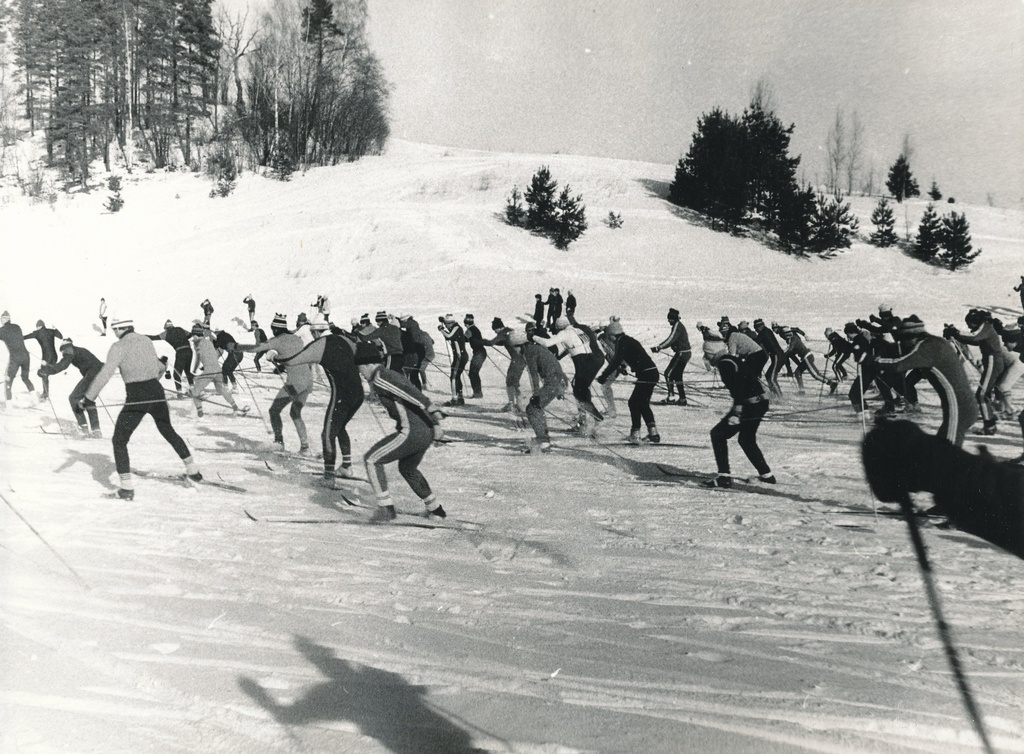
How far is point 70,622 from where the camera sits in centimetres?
418

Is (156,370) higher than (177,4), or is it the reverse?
(177,4)

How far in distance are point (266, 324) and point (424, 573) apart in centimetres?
2036

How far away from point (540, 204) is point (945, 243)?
15.9 meters

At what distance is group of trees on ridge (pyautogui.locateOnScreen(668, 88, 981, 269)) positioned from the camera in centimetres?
2736

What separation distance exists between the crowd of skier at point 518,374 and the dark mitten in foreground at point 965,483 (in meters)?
0.18

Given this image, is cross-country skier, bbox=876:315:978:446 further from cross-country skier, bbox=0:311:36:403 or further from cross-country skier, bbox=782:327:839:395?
cross-country skier, bbox=0:311:36:403

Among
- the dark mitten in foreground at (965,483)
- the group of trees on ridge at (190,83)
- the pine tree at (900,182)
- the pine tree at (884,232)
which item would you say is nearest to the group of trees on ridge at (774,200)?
the pine tree at (884,232)

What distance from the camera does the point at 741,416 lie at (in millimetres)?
6832

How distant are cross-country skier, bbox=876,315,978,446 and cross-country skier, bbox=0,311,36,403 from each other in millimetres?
12028

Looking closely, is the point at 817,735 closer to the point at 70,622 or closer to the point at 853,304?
the point at 70,622

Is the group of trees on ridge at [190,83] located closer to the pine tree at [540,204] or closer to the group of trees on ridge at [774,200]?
the pine tree at [540,204]

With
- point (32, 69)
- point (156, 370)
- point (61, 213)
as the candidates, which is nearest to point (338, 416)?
point (156, 370)

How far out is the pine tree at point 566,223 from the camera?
92.3 feet

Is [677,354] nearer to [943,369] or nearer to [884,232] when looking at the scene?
[943,369]
